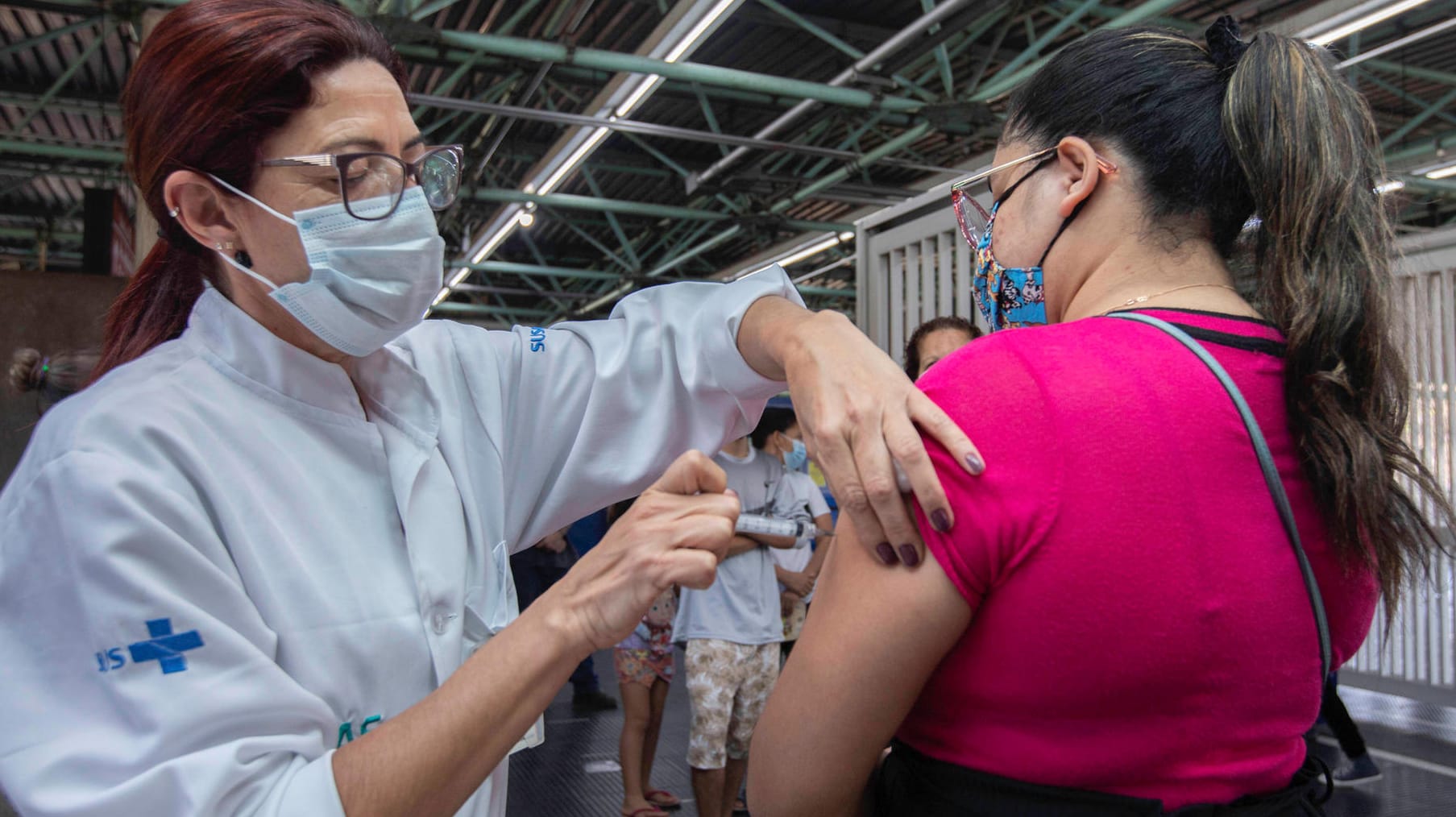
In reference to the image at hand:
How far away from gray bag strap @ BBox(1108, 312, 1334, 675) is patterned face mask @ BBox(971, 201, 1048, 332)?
0.86 ft

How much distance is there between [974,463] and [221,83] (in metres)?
0.89

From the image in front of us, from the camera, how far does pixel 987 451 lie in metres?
0.94

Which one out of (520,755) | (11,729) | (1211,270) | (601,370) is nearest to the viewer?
(11,729)

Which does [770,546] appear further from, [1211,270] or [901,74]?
[901,74]

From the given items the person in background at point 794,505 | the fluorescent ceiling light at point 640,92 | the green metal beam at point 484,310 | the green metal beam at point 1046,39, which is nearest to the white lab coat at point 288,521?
the person in background at point 794,505

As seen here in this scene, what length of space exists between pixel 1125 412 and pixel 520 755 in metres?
5.13

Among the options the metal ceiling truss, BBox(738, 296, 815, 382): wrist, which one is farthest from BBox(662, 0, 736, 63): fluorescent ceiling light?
BBox(738, 296, 815, 382): wrist

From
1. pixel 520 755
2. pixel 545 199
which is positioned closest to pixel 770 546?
pixel 520 755

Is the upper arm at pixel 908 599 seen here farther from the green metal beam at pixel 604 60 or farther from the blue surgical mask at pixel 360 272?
the green metal beam at pixel 604 60

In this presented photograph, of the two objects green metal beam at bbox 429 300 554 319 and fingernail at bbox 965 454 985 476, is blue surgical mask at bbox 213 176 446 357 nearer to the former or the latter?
fingernail at bbox 965 454 985 476

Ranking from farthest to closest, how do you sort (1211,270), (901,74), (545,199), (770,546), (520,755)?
(545,199), (901,74), (520,755), (770,546), (1211,270)

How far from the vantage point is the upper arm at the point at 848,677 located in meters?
0.96

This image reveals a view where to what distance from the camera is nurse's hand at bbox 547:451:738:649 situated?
3.03 feet

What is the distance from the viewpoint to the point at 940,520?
921 mm
